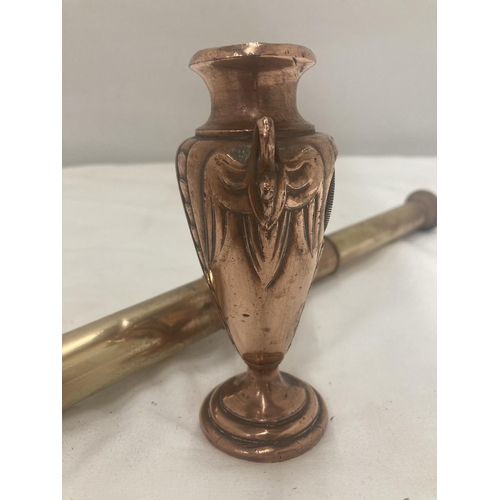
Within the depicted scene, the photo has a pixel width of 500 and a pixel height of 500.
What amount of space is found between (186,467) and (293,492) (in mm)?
157

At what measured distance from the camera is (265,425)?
29.2 inches

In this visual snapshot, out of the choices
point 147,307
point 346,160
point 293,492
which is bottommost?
point 293,492

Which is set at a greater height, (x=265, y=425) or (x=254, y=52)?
(x=254, y=52)

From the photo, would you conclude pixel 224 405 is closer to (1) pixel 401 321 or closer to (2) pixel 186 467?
(2) pixel 186 467

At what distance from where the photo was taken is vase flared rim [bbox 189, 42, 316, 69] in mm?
583

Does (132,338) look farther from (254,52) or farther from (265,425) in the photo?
(254,52)

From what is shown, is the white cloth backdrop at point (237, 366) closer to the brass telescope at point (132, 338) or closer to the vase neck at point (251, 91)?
the brass telescope at point (132, 338)

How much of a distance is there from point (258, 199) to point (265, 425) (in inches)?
14.2

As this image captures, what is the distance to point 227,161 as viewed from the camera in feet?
1.95

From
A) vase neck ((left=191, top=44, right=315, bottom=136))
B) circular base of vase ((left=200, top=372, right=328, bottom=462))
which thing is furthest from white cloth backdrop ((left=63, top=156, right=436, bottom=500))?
vase neck ((left=191, top=44, right=315, bottom=136))

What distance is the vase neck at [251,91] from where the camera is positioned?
A: 61 centimetres

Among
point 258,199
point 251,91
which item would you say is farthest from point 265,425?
point 251,91

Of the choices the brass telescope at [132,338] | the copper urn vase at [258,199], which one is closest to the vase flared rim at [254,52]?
the copper urn vase at [258,199]

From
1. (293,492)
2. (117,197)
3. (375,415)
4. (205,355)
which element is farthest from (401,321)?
(117,197)
